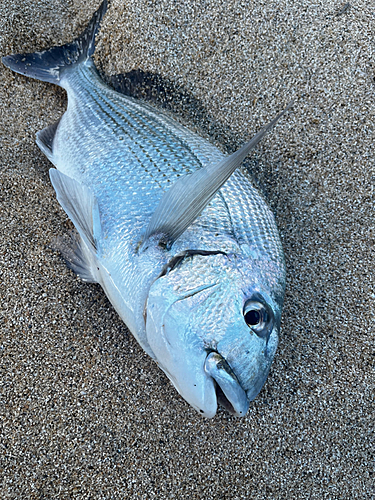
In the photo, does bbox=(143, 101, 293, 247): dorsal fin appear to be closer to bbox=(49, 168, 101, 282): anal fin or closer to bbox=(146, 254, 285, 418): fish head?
bbox=(146, 254, 285, 418): fish head

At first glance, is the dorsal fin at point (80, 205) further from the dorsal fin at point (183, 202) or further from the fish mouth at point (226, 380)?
the fish mouth at point (226, 380)

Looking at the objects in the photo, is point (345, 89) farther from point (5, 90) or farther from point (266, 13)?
point (5, 90)

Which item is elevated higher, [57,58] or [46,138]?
[57,58]

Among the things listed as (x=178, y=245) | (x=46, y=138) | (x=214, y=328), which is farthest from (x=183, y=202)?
(x=46, y=138)

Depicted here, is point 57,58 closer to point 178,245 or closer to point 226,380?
point 178,245

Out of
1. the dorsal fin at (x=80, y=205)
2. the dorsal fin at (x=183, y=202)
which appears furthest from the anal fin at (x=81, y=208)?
the dorsal fin at (x=183, y=202)

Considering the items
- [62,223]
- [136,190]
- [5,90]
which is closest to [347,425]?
[136,190]
